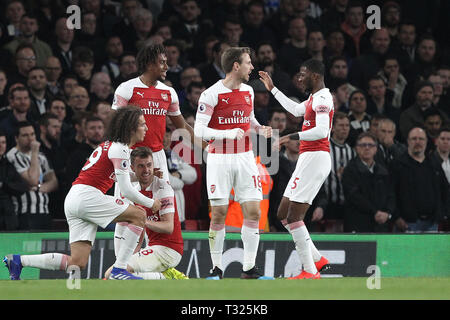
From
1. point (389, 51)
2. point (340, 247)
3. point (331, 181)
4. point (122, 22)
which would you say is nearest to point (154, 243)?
point (340, 247)

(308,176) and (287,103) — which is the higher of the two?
(287,103)

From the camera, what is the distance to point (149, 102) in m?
11.5

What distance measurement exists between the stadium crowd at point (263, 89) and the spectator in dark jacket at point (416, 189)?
17 millimetres

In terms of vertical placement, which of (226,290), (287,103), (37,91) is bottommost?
(226,290)

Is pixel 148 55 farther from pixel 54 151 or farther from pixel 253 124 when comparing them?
pixel 54 151

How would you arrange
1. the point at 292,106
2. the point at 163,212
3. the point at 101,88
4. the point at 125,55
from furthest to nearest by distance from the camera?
the point at 125,55, the point at 101,88, the point at 292,106, the point at 163,212

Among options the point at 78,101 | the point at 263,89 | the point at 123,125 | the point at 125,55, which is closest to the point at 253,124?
the point at 123,125

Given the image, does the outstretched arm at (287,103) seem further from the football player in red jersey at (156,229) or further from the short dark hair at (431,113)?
the short dark hair at (431,113)

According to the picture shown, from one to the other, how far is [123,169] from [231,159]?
152 centimetres

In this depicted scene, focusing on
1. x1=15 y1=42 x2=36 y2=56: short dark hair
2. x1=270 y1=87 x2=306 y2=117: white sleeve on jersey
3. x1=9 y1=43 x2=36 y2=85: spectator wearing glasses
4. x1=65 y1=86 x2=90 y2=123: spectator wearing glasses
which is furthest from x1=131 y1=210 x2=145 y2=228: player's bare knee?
x1=15 y1=42 x2=36 y2=56: short dark hair

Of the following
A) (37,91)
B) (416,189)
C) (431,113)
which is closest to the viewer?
(416,189)

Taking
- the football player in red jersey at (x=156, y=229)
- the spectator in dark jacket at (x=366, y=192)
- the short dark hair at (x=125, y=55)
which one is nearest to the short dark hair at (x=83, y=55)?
the short dark hair at (x=125, y=55)

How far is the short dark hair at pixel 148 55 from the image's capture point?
37.7 feet

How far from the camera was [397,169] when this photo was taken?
48.9ft
